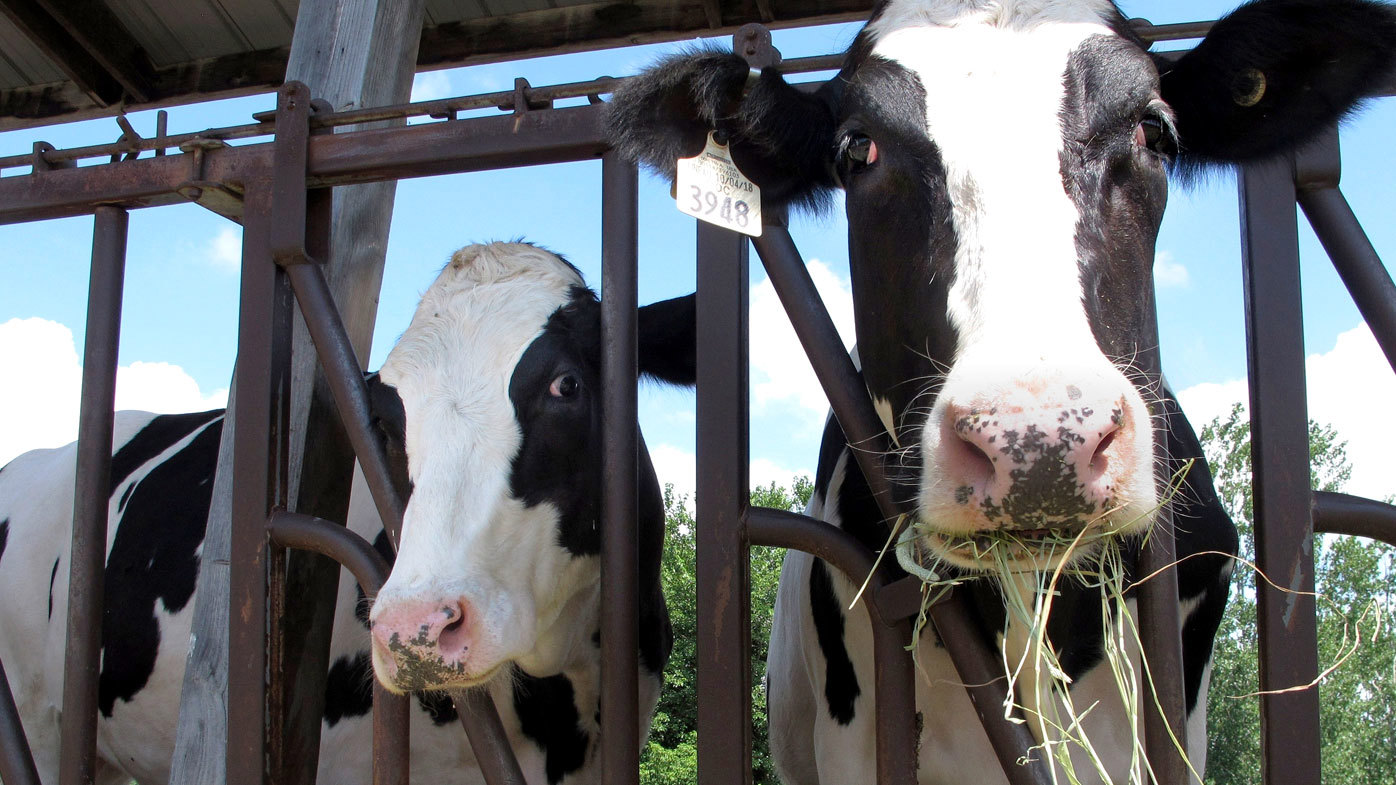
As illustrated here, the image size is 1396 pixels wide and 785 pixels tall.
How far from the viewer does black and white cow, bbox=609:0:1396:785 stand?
150cm

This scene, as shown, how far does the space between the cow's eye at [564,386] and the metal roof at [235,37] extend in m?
2.15

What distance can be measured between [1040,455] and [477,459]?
146cm

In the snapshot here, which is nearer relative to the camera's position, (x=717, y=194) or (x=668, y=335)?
(x=717, y=194)

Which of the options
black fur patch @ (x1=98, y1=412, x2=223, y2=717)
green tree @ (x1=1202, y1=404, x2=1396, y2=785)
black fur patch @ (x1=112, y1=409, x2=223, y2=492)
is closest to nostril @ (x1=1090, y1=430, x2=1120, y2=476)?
black fur patch @ (x1=98, y1=412, x2=223, y2=717)

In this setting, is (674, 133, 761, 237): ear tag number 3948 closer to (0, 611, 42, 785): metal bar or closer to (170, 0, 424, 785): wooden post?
(170, 0, 424, 785): wooden post

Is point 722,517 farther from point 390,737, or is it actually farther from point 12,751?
point 12,751

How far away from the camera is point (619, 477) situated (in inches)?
85.0

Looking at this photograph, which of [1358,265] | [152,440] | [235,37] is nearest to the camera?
[1358,265]

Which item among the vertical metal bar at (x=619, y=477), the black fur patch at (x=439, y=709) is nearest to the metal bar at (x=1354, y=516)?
the vertical metal bar at (x=619, y=477)

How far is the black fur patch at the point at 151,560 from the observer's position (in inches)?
157

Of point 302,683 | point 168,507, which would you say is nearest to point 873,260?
point 302,683

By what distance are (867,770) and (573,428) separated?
3.76 ft

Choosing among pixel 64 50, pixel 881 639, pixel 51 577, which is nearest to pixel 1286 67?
pixel 881 639

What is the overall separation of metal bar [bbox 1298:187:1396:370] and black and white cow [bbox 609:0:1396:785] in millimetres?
178
